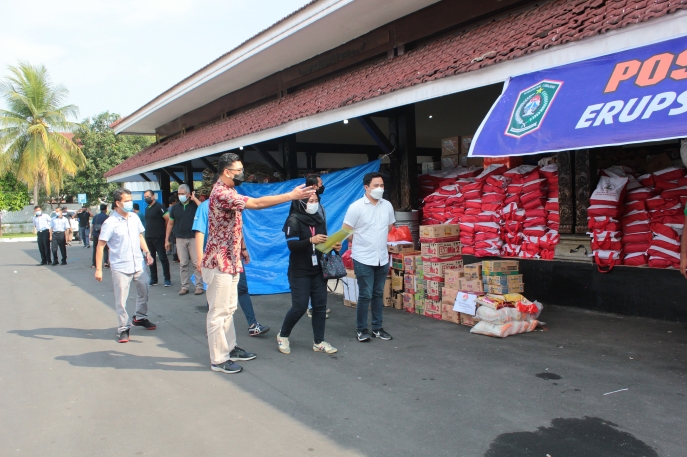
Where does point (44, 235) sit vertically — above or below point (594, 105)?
below

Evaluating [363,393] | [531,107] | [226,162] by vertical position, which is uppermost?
[531,107]

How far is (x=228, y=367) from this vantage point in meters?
4.94

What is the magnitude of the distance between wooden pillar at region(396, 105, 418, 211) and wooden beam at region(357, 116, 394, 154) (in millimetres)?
187

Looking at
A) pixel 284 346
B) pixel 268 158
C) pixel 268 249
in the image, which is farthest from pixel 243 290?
pixel 268 158

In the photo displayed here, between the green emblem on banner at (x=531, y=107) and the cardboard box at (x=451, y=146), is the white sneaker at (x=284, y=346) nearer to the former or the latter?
the green emblem on banner at (x=531, y=107)

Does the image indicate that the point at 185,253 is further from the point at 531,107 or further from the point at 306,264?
the point at 531,107

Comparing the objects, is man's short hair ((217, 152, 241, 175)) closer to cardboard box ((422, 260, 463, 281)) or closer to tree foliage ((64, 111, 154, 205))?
cardboard box ((422, 260, 463, 281))

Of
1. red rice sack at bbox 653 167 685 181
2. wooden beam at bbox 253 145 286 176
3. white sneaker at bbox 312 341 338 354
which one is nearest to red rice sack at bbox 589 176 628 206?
red rice sack at bbox 653 167 685 181

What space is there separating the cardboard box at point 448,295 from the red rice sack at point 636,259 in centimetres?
212

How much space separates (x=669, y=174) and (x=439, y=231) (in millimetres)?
2798

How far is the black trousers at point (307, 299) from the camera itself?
5.34 metres

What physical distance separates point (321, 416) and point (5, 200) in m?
41.8

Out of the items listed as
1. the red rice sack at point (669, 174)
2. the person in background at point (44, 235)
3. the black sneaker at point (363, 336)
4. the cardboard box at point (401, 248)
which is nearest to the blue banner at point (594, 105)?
the black sneaker at point (363, 336)

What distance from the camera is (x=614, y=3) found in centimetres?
487
